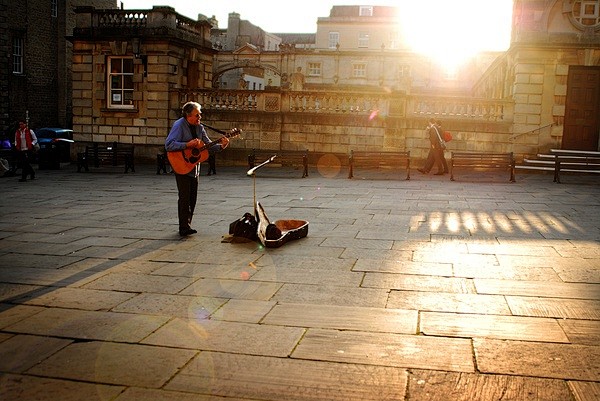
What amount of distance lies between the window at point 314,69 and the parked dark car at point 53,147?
33.3 m

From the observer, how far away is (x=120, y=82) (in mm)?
22078

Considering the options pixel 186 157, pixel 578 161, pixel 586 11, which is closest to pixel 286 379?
pixel 186 157

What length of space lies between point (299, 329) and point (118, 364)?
4.35 feet

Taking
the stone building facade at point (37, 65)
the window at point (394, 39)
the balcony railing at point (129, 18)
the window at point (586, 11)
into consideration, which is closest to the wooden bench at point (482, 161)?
the window at point (586, 11)

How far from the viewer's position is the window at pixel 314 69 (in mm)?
56188

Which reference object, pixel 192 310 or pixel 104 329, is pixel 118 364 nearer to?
pixel 104 329

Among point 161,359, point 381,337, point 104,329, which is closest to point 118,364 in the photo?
point 161,359

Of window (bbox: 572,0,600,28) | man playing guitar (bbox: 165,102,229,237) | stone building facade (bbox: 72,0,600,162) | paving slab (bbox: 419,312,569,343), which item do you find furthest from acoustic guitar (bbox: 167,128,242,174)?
window (bbox: 572,0,600,28)

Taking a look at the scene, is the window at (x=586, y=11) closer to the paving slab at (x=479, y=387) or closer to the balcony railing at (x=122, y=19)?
the balcony railing at (x=122, y=19)

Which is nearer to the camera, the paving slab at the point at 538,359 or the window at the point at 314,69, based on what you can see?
the paving slab at the point at 538,359

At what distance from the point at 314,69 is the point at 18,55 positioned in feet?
99.8

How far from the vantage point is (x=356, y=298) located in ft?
17.1

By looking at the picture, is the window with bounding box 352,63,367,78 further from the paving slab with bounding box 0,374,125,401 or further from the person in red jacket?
the paving slab with bounding box 0,374,125,401

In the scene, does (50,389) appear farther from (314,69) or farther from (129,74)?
(314,69)
